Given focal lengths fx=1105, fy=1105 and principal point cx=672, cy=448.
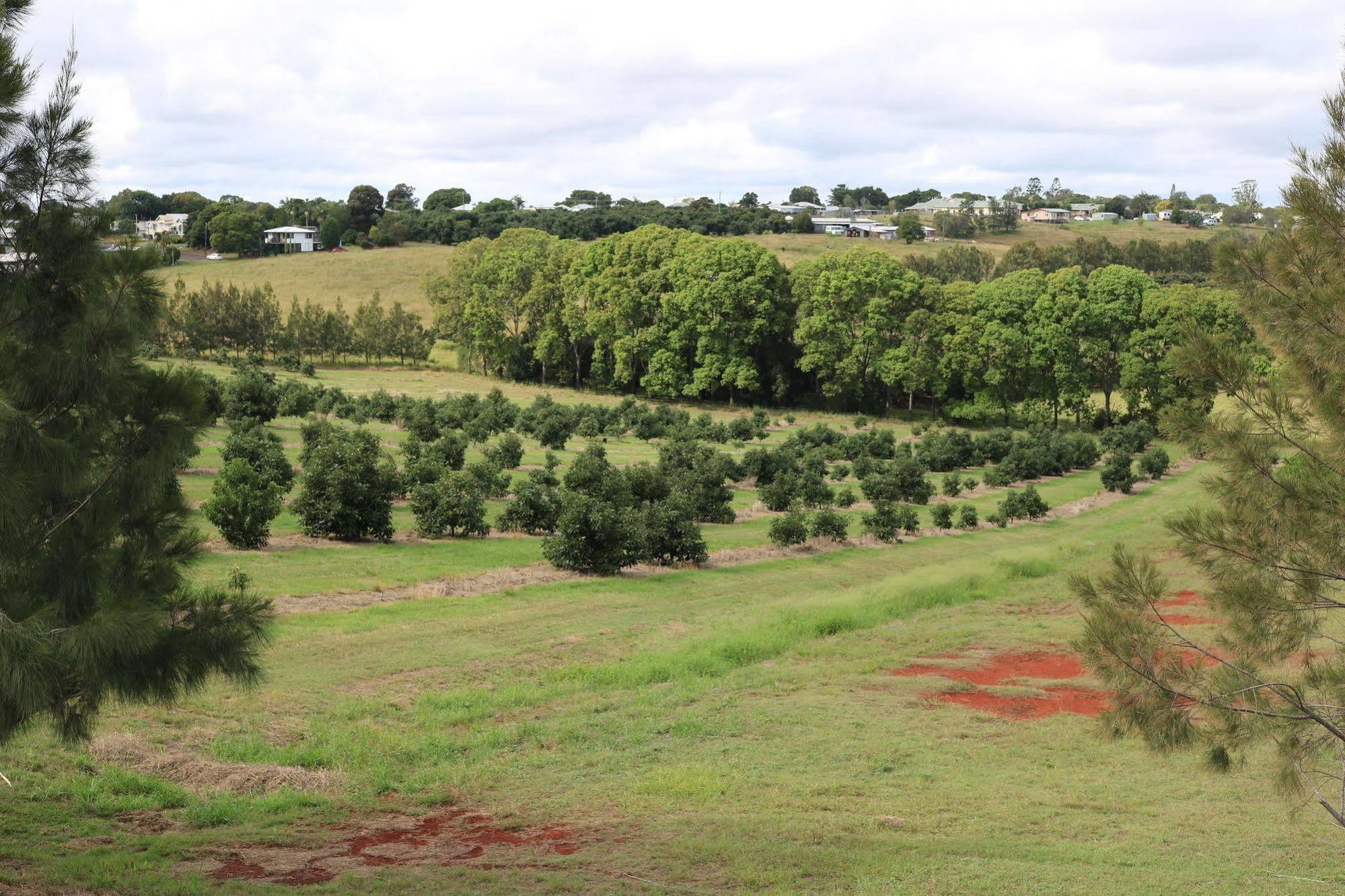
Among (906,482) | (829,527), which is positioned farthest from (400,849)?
(906,482)

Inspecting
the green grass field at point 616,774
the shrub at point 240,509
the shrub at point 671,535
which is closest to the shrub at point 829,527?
the shrub at point 671,535

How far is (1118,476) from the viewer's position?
156ft

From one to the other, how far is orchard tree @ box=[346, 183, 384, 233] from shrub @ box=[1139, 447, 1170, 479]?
10400 centimetres

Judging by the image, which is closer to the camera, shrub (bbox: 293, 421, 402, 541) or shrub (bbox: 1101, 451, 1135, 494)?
shrub (bbox: 293, 421, 402, 541)

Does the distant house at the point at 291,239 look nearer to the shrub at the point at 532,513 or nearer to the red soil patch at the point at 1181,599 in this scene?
the shrub at the point at 532,513

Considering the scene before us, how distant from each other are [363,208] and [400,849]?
440ft

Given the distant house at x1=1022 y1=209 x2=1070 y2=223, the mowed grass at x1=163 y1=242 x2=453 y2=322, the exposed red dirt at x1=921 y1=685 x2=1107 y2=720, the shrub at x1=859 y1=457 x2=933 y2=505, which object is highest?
the distant house at x1=1022 y1=209 x2=1070 y2=223

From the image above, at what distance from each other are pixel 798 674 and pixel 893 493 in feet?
71.6

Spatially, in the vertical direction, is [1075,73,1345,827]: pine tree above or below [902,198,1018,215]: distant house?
below

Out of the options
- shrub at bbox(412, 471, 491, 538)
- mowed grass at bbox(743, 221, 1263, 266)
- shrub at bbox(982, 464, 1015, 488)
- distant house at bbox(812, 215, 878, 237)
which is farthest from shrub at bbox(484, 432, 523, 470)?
distant house at bbox(812, 215, 878, 237)

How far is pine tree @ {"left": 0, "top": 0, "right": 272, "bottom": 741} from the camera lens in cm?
709

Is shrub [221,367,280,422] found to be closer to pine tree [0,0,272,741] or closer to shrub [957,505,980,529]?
shrub [957,505,980,529]

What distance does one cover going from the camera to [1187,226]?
143 m

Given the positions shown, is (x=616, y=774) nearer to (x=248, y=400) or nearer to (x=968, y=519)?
(x=968, y=519)
